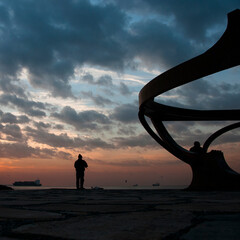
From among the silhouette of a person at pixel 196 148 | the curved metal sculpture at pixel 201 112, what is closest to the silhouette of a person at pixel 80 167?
the curved metal sculpture at pixel 201 112

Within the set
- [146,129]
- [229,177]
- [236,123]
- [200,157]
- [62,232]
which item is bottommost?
[62,232]

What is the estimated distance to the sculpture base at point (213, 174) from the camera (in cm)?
981

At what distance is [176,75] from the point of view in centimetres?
761

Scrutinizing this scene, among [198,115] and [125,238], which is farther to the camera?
[198,115]

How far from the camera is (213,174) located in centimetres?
1009

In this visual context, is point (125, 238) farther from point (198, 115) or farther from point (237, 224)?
point (198, 115)

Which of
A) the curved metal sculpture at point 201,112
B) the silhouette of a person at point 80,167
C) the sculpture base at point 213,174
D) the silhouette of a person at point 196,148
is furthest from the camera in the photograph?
the silhouette of a person at point 80,167

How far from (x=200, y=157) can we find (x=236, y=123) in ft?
18.1

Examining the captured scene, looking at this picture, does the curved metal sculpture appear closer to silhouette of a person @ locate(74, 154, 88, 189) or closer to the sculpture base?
the sculpture base

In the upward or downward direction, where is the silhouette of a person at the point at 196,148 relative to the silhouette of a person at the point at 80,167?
upward

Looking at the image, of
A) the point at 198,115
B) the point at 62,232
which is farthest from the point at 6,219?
the point at 198,115

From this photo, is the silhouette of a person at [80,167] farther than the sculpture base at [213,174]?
Yes

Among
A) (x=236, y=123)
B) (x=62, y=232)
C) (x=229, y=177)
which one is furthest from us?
(x=236, y=123)

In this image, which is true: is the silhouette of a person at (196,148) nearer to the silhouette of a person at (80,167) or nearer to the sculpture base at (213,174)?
the sculpture base at (213,174)
